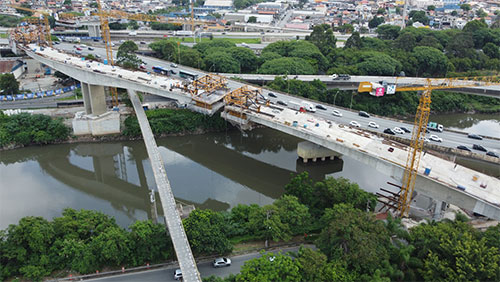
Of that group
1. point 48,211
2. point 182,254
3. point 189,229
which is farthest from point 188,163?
point 182,254

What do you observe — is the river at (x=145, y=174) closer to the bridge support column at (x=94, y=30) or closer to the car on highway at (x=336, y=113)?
the car on highway at (x=336, y=113)

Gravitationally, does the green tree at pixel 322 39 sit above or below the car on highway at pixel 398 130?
above

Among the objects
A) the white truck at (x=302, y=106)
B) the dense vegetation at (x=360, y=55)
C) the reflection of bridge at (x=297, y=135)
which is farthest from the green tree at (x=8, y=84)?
the white truck at (x=302, y=106)

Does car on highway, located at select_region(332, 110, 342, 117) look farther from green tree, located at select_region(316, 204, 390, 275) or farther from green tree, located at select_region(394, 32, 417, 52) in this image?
green tree, located at select_region(394, 32, 417, 52)

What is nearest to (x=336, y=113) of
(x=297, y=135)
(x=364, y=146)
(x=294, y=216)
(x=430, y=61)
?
(x=297, y=135)

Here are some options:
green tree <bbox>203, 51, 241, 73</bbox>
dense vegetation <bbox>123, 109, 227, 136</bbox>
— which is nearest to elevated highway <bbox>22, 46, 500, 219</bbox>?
dense vegetation <bbox>123, 109, 227, 136</bbox>

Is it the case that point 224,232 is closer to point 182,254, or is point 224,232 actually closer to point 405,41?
point 182,254
